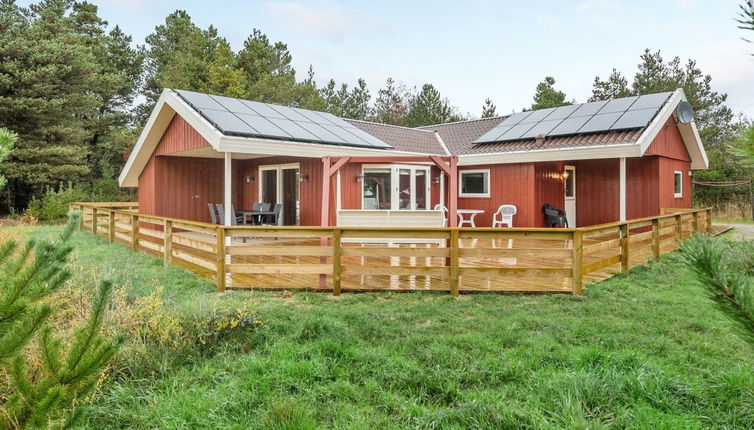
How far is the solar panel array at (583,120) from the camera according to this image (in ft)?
37.8

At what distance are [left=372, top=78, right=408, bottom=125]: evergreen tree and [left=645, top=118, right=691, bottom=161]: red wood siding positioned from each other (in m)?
21.0

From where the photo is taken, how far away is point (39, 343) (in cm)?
149

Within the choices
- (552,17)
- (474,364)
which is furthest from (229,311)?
(552,17)

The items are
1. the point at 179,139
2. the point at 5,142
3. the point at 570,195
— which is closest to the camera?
the point at 5,142

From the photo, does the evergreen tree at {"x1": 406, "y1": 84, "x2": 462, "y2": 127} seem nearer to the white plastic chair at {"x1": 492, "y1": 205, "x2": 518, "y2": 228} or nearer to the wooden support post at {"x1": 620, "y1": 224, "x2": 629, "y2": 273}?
the white plastic chair at {"x1": 492, "y1": 205, "x2": 518, "y2": 228}

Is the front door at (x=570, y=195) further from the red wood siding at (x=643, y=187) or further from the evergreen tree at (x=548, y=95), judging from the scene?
the evergreen tree at (x=548, y=95)

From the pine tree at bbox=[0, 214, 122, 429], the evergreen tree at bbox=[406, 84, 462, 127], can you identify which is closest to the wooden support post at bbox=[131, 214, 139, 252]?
the pine tree at bbox=[0, 214, 122, 429]

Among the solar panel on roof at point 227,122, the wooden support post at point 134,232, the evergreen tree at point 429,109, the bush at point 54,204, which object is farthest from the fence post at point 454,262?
the evergreen tree at point 429,109

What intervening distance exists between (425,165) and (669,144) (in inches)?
260

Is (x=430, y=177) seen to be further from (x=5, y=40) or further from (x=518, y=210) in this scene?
(x=5, y=40)

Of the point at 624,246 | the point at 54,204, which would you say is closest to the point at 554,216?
the point at 624,246

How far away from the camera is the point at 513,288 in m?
6.16

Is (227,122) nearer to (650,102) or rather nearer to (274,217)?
(274,217)

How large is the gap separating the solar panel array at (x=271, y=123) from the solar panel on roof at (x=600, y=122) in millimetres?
5208
